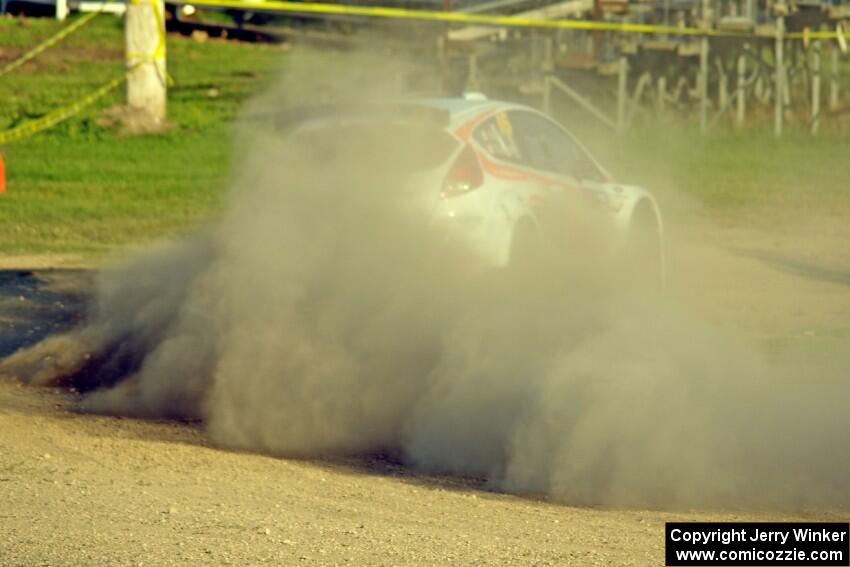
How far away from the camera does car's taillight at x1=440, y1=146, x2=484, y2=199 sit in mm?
10055

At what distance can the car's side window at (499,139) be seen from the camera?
10.5 metres

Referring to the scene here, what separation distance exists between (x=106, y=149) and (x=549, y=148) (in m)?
9.85

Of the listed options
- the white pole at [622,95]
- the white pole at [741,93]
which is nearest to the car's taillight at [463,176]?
the white pole at [622,95]

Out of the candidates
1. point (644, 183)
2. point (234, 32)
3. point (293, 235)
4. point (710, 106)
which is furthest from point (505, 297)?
point (234, 32)

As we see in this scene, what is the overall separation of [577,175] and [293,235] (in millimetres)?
3163

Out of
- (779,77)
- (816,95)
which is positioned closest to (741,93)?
(816,95)

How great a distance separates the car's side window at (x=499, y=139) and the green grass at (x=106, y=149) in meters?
2.77

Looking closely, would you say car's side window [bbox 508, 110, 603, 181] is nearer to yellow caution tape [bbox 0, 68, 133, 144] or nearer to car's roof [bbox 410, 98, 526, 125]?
car's roof [bbox 410, 98, 526, 125]

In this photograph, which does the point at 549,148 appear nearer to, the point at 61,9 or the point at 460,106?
the point at 460,106

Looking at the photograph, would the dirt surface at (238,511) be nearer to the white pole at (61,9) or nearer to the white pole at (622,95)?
the white pole at (622,95)

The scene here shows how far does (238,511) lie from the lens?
5.89 meters

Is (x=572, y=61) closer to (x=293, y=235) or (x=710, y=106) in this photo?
(x=710, y=106)

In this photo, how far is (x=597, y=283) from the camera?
10320mm

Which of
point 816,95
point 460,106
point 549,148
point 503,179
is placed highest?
point 460,106
